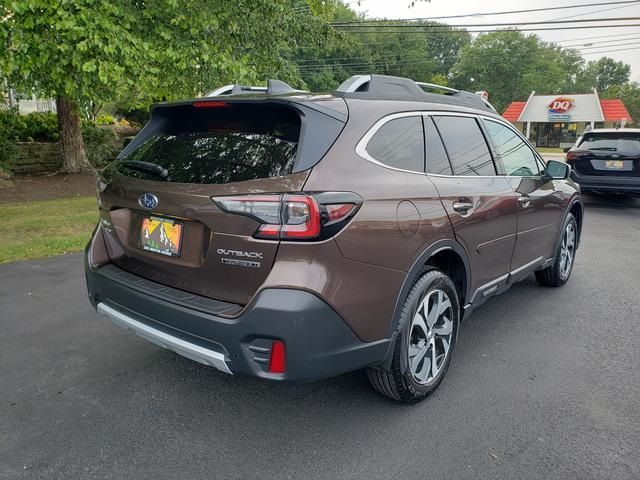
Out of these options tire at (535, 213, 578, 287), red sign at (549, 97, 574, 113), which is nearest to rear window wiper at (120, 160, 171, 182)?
tire at (535, 213, 578, 287)

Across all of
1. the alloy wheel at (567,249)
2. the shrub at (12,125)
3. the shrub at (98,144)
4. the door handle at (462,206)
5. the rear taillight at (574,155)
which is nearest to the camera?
the door handle at (462,206)

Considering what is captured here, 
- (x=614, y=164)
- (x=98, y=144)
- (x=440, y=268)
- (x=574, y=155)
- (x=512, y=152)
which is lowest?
(x=98, y=144)

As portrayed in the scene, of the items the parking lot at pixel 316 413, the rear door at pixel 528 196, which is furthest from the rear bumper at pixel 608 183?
the parking lot at pixel 316 413

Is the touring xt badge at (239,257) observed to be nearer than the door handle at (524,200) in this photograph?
Yes

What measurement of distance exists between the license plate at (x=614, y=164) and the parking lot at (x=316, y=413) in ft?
22.7

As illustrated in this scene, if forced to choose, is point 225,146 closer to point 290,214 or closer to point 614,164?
point 290,214

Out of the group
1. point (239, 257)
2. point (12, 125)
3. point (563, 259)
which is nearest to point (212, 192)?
point (239, 257)

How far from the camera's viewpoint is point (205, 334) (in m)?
2.35

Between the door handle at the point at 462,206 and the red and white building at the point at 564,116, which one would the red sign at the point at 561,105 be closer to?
the red and white building at the point at 564,116

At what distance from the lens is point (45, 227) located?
786cm

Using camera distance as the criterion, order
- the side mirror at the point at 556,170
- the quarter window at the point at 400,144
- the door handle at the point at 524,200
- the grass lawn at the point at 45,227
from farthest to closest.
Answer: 1. the grass lawn at the point at 45,227
2. the side mirror at the point at 556,170
3. the door handle at the point at 524,200
4. the quarter window at the point at 400,144

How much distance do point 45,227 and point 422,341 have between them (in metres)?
7.07

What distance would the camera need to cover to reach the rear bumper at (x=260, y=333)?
220 cm

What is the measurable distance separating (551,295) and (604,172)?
6.45 metres
